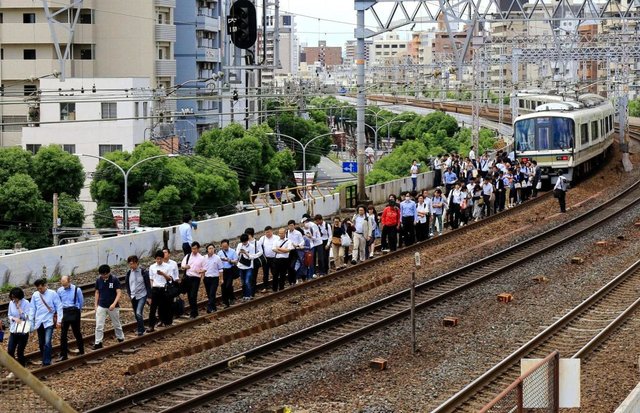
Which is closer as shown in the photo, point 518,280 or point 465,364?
point 465,364

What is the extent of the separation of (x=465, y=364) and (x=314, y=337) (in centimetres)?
257

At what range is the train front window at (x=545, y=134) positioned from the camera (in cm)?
3519

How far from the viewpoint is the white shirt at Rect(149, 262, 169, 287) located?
16.1 meters

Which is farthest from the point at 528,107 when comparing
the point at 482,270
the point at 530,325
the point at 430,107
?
the point at 430,107

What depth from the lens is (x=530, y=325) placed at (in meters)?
17.0

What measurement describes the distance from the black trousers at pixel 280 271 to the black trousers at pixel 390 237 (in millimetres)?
4283

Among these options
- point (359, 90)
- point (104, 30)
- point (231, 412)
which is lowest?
point (231, 412)

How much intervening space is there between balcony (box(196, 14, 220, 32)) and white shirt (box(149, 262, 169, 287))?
50.1 m

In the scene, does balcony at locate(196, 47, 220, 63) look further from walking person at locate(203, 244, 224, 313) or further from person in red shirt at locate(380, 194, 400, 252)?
walking person at locate(203, 244, 224, 313)

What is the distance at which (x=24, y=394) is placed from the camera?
747 cm

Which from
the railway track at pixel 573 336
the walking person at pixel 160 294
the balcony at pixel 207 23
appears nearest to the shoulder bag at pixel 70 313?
the walking person at pixel 160 294

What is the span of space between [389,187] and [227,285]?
16.4 meters

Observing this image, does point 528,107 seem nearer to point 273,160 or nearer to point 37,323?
point 273,160

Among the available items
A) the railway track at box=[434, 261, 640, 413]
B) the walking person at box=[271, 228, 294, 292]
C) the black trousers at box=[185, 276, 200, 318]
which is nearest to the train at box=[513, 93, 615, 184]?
the railway track at box=[434, 261, 640, 413]
